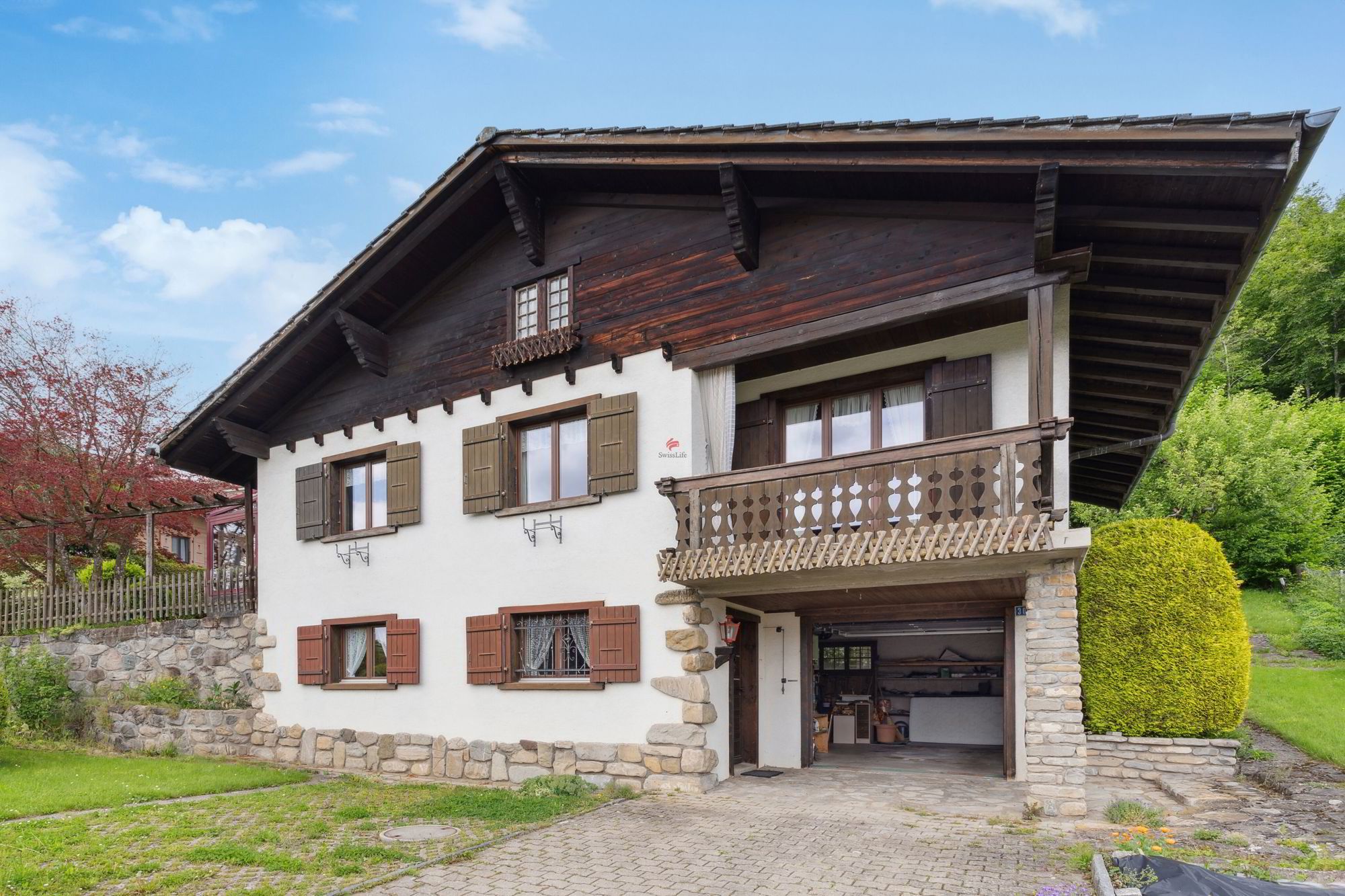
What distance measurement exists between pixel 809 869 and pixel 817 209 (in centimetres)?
616

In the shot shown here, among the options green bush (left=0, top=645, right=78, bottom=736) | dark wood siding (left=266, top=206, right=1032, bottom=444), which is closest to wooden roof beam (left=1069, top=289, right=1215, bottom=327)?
dark wood siding (left=266, top=206, right=1032, bottom=444)

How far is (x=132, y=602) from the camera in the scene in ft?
46.5

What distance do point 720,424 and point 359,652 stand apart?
6.29 meters

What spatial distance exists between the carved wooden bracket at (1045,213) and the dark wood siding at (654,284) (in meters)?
0.24

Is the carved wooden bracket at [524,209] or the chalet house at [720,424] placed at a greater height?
the carved wooden bracket at [524,209]

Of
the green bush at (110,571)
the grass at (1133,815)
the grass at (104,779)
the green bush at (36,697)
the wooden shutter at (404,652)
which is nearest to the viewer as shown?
the grass at (1133,815)

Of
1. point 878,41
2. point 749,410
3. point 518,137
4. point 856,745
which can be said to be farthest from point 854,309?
point 878,41

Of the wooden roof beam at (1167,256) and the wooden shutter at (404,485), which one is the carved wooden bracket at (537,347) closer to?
the wooden shutter at (404,485)

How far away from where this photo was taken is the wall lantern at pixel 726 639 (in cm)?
938

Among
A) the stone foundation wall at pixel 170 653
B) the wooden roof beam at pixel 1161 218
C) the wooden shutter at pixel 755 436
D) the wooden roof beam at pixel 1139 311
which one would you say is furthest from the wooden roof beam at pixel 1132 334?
the stone foundation wall at pixel 170 653

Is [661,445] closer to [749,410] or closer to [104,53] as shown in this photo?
[749,410]

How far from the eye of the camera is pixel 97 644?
14.1m

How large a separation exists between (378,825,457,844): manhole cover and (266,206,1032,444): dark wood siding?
5.15 m

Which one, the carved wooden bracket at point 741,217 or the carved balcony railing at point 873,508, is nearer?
the carved balcony railing at point 873,508
